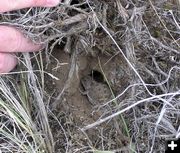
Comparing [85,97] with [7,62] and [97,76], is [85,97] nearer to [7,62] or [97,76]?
[97,76]

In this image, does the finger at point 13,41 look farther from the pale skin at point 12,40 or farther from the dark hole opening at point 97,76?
the dark hole opening at point 97,76

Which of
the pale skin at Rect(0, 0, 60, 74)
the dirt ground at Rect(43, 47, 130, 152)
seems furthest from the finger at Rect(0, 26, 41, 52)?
the dirt ground at Rect(43, 47, 130, 152)

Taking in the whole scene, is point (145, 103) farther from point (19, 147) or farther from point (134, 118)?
point (19, 147)

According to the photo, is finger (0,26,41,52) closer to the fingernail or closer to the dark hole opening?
the fingernail

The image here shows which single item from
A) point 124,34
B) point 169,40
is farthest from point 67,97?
point 169,40

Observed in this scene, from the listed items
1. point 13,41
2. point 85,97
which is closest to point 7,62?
point 13,41

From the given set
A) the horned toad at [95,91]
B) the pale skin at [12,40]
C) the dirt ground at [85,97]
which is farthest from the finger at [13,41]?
the horned toad at [95,91]

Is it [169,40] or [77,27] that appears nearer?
[77,27]
